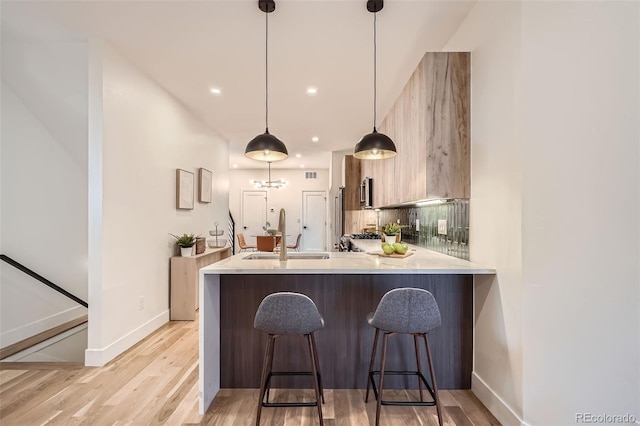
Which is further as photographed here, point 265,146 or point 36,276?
point 36,276

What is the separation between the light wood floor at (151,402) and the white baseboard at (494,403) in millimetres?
42

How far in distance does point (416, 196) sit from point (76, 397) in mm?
2794

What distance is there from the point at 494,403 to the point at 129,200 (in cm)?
328

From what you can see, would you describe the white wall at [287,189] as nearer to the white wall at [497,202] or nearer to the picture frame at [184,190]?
the picture frame at [184,190]

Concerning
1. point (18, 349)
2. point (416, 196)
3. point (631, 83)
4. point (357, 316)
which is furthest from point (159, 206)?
point (631, 83)

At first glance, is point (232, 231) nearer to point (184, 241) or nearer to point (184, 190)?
point (184, 190)

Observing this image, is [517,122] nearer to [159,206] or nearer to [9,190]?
[159,206]

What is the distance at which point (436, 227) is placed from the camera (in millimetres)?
2854

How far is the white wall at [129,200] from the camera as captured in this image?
2.49 metres

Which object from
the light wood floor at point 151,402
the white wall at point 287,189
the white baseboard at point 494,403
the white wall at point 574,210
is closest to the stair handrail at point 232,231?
the white wall at point 287,189

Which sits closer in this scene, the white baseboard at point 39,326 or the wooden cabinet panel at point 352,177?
the white baseboard at point 39,326

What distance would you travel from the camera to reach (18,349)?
9.27ft

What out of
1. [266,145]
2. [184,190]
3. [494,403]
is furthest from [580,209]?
[184,190]

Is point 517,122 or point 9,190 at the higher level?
point 517,122
